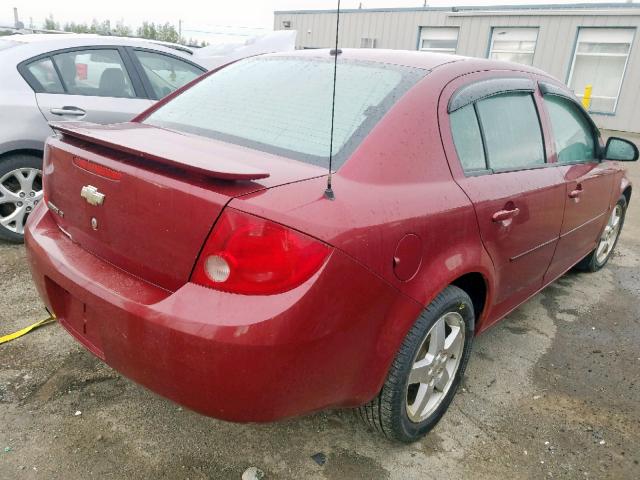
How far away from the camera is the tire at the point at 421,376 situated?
6.46 ft

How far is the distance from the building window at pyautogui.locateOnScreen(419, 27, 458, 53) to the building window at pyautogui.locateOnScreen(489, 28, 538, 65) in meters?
1.55

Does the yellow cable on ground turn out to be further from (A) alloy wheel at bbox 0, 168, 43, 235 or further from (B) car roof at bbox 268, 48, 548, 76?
(B) car roof at bbox 268, 48, 548, 76

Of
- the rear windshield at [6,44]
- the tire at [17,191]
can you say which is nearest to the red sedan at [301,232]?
the tire at [17,191]

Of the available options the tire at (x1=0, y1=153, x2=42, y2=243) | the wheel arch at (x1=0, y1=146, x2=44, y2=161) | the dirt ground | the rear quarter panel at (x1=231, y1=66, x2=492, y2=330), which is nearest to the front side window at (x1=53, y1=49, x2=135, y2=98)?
the wheel arch at (x1=0, y1=146, x2=44, y2=161)

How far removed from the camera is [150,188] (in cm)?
169

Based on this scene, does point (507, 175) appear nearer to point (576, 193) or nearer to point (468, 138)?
point (468, 138)

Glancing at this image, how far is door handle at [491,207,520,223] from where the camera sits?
226 cm

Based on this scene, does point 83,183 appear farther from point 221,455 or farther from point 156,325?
point 221,455

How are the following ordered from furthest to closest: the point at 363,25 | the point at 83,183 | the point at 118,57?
the point at 363,25 < the point at 118,57 < the point at 83,183

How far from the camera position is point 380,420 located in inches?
81.7

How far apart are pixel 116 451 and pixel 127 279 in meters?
0.77

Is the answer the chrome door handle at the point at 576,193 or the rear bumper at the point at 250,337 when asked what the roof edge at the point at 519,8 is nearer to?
the chrome door handle at the point at 576,193

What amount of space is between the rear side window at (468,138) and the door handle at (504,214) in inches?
8.3

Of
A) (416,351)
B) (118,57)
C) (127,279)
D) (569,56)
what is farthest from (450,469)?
(569,56)
